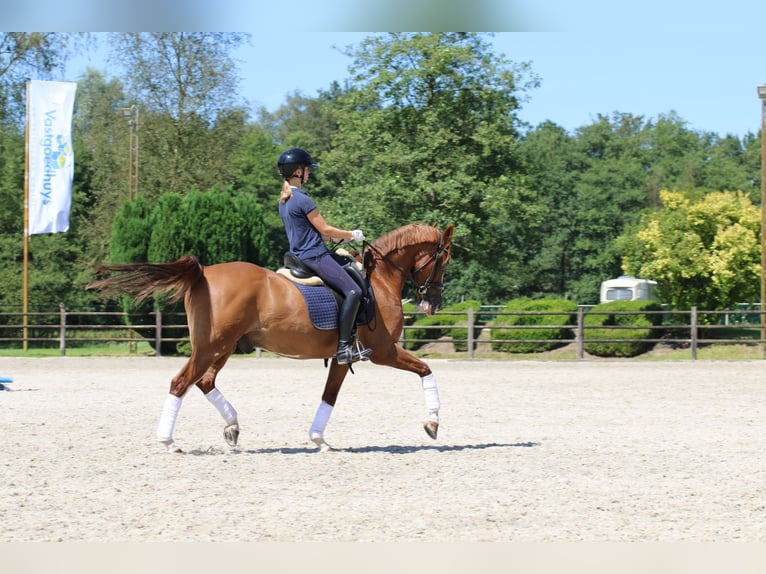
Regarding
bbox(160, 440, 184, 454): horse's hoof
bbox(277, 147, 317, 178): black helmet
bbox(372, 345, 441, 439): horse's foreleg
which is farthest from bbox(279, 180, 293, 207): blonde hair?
bbox(160, 440, 184, 454): horse's hoof

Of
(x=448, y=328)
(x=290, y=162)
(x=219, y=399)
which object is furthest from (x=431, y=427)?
(x=448, y=328)

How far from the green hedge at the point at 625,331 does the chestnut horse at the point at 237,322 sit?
1622cm

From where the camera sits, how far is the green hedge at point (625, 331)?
25516 mm

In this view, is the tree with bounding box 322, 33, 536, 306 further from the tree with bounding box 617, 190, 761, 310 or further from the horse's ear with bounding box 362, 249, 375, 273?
the horse's ear with bounding box 362, 249, 375, 273

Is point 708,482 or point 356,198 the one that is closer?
point 708,482

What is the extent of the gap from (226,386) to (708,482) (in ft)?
33.3

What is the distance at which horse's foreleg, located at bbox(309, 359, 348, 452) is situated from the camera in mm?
8672

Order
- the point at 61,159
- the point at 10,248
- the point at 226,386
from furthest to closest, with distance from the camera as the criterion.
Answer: the point at 10,248 → the point at 61,159 → the point at 226,386

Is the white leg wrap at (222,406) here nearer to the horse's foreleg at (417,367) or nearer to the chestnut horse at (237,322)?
the chestnut horse at (237,322)

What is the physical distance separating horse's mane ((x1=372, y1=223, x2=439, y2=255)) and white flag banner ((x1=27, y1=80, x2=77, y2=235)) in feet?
61.1

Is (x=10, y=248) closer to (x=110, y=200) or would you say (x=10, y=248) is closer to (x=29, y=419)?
(x=110, y=200)

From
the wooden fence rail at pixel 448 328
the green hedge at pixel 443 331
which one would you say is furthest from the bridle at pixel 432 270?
the green hedge at pixel 443 331

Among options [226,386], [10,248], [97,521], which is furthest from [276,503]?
[10,248]

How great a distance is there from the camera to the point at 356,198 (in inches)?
1178
